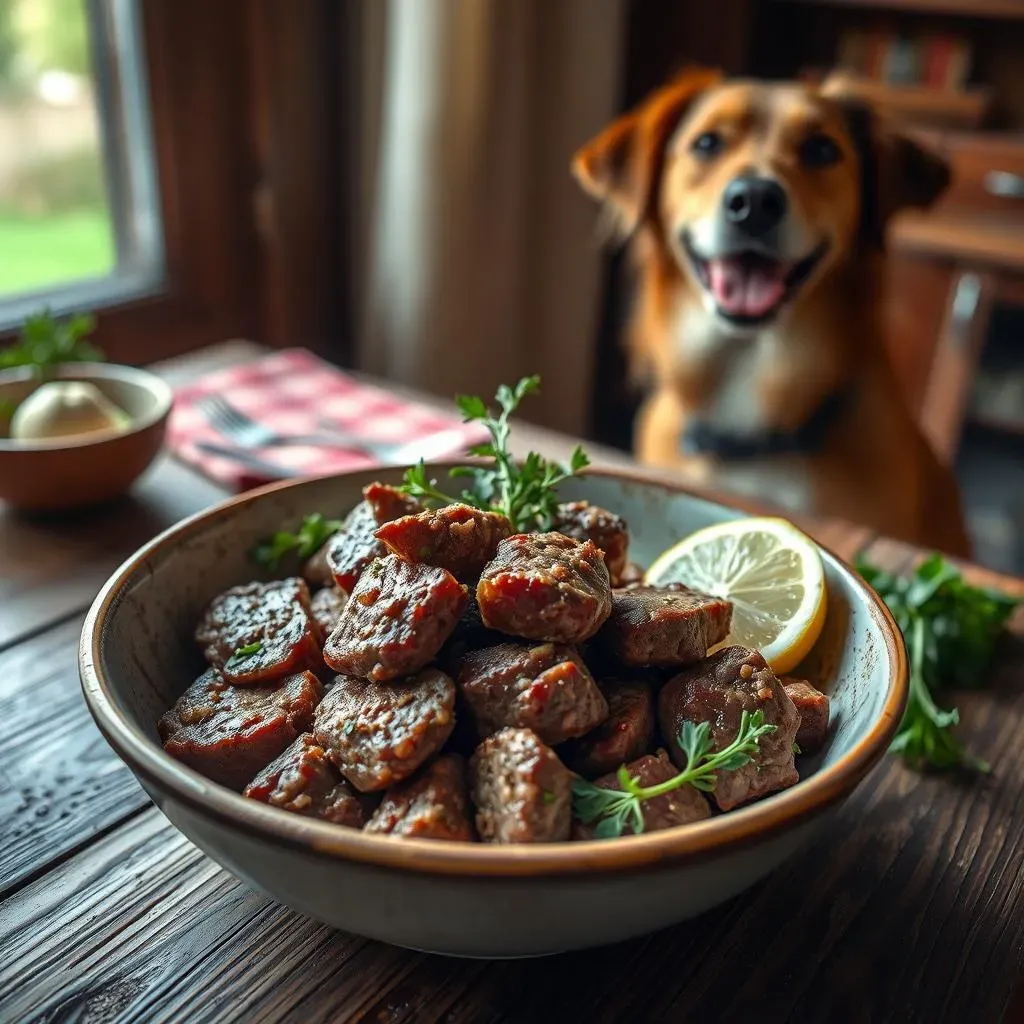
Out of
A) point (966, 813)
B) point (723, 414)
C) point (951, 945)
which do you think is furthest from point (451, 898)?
point (723, 414)

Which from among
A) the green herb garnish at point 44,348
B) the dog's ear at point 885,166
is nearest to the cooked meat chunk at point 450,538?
the green herb garnish at point 44,348

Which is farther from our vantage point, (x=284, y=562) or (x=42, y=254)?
(x=42, y=254)

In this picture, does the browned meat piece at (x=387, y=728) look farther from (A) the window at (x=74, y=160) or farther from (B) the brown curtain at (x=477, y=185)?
(B) the brown curtain at (x=477, y=185)

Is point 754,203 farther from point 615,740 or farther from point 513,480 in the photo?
point 615,740

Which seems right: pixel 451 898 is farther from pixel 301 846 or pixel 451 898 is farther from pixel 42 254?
pixel 42 254

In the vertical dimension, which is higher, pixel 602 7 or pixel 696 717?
pixel 602 7

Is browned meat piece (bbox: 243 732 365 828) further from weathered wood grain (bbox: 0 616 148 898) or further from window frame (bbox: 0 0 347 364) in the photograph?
window frame (bbox: 0 0 347 364)
